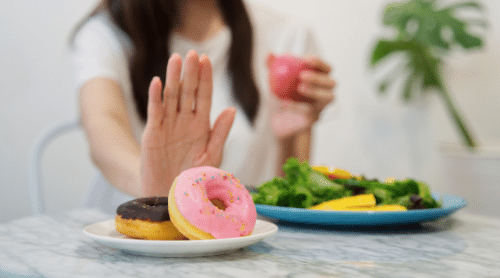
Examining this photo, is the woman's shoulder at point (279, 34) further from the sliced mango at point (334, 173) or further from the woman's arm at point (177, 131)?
the sliced mango at point (334, 173)

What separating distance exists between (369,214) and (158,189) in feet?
1.36

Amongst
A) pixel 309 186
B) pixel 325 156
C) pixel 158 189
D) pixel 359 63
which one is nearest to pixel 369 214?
pixel 309 186

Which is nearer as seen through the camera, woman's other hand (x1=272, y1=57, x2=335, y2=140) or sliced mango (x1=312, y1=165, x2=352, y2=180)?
sliced mango (x1=312, y1=165, x2=352, y2=180)

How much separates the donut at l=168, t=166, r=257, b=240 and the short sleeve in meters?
0.94

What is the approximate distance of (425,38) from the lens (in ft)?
8.95

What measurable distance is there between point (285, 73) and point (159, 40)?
0.69 metres

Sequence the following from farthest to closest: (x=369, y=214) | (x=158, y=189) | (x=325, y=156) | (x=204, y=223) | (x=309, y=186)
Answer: (x=325, y=156), (x=158, y=189), (x=309, y=186), (x=369, y=214), (x=204, y=223)

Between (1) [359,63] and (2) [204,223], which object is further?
(1) [359,63]

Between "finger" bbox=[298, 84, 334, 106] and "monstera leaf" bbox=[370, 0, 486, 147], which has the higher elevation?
"monstera leaf" bbox=[370, 0, 486, 147]

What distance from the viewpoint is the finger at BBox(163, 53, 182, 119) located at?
2.29 ft

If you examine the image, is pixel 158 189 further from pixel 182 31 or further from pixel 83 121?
pixel 182 31

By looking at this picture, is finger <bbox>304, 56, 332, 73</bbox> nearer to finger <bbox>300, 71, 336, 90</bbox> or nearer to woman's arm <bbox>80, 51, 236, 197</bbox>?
finger <bbox>300, 71, 336, 90</bbox>

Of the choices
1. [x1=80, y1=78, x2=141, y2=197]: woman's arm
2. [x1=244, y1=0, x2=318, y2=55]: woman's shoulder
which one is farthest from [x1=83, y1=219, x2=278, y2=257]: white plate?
[x1=244, y1=0, x2=318, y2=55]: woman's shoulder

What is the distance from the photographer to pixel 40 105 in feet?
7.22
